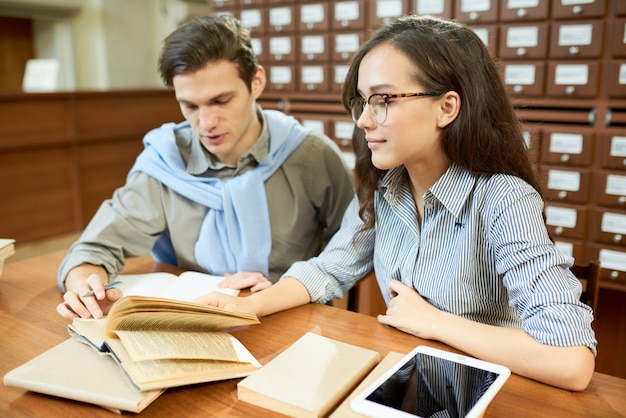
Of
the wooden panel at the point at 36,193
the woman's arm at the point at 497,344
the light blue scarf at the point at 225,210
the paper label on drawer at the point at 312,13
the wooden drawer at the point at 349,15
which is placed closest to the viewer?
the woman's arm at the point at 497,344

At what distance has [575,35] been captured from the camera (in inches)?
81.7

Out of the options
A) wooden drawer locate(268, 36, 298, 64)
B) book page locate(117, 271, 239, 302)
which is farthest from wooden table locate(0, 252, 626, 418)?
wooden drawer locate(268, 36, 298, 64)

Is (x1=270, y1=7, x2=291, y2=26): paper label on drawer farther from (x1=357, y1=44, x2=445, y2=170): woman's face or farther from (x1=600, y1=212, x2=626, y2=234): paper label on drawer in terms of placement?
(x1=357, y1=44, x2=445, y2=170): woman's face

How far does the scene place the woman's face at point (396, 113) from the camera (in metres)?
1.05

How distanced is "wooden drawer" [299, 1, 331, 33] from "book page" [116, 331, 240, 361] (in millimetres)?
2089

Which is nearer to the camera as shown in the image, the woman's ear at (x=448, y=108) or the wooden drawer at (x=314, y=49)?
the woman's ear at (x=448, y=108)

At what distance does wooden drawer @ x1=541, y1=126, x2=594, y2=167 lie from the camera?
2.12 meters

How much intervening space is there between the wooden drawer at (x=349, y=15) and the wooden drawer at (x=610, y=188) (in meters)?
1.24

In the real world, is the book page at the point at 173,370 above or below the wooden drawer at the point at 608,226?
above

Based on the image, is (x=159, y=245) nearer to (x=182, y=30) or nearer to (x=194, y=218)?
(x=194, y=218)

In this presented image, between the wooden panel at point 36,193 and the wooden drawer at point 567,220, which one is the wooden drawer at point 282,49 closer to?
the wooden drawer at point 567,220

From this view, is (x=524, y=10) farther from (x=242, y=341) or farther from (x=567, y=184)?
(x=242, y=341)

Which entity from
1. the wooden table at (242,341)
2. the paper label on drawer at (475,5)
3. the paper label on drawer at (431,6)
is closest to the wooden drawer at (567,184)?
the paper label on drawer at (475,5)

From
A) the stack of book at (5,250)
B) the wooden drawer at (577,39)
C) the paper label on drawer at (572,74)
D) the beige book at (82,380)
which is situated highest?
the wooden drawer at (577,39)
